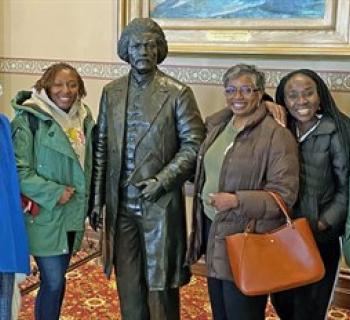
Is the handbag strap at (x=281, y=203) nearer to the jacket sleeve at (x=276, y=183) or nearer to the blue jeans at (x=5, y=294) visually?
the jacket sleeve at (x=276, y=183)

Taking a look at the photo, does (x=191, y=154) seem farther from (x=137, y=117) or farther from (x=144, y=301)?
(x=144, y=301)

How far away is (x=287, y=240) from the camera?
6.58 feet

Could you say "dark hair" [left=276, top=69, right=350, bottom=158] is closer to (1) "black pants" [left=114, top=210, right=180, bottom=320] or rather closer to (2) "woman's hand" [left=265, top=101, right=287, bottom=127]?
(2) "woman's hand" [left=265, top=101, right=287, bottom=127]

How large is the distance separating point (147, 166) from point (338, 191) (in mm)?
748

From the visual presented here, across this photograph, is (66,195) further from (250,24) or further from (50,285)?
(250,24)

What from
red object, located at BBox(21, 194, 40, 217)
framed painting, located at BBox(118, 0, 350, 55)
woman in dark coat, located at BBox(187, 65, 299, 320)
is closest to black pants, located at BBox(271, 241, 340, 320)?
woman in dark coat, located at BBox(187, 65, 299, 320)

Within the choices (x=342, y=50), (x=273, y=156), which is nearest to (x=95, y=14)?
(x=342, y=50)

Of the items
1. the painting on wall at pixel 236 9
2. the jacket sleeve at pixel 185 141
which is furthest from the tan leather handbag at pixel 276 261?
the painting on wall at pixel 236 9

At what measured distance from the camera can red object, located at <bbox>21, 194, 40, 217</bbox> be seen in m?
2.31

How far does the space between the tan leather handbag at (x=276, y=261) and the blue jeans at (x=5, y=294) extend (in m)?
0.81

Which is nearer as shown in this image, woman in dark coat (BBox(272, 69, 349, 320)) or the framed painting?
woman in dark coat (BBox(272, 69, 349, 320))

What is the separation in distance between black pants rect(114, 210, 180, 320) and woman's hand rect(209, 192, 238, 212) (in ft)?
1.34

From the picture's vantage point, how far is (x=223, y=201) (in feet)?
6.70

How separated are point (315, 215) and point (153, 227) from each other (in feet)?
2.08
